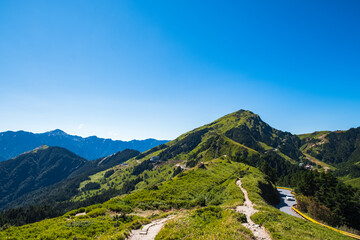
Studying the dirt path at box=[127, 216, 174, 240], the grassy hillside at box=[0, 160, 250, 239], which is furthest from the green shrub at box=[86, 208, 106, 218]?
the dirt path at box=[127, 216, 174, 240]

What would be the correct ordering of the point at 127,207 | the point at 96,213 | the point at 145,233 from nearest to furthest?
the point at 145,233
the point at 96,213
the point at 127,207

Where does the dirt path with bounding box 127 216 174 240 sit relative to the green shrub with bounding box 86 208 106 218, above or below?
above

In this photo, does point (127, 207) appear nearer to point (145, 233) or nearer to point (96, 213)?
point (96, 213)

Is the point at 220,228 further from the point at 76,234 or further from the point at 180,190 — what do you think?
the point at 180,190

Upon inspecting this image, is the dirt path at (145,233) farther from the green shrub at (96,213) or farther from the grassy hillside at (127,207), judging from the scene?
the green shrub at (96,213)

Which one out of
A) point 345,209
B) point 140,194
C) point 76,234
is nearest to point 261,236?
point 76,234

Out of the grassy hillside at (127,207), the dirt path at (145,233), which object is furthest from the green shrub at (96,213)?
the dirt path at (145,233)

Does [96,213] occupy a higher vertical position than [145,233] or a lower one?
lower

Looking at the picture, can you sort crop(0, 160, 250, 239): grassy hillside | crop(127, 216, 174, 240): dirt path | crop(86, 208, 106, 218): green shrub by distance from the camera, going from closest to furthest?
crop(127, 216, 174, 240): dirt path, crop(0, 160, 250, 239): grassy hillside, crop(86, 208, 106, 218): green shrub

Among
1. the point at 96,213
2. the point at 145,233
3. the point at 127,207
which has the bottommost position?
the point at 127,207

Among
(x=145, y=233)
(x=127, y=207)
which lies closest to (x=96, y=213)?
(x=127, y=207)

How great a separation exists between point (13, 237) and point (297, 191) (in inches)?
3215

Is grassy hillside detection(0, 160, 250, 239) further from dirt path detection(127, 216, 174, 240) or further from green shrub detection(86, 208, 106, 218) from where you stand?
dirt path detection(127, 216, 174, 240)

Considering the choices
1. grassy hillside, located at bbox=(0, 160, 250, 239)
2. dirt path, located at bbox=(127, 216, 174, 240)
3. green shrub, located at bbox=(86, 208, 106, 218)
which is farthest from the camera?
green shrub, located at bbox=(86, 208, 106, 218)
